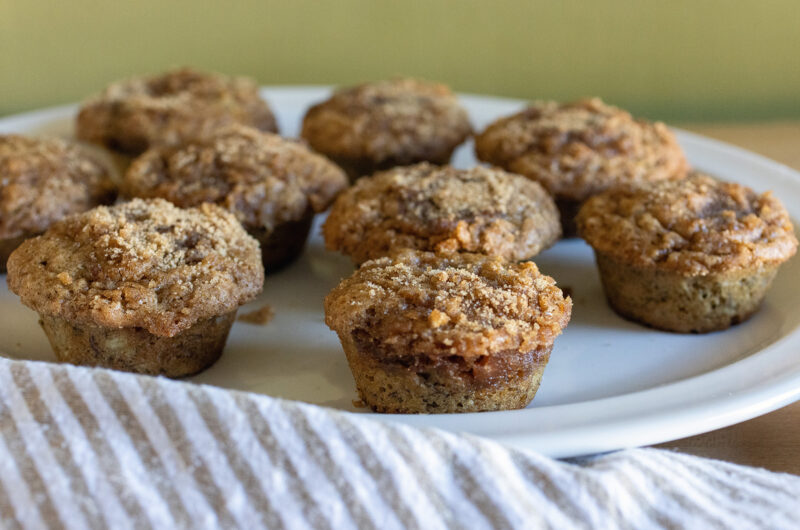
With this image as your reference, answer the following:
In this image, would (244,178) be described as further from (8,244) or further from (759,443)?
(759,443)

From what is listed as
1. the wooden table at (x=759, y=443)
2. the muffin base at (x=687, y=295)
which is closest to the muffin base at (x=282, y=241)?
the muffin base at (x=687, y=295)

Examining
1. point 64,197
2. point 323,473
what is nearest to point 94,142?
point 64,197

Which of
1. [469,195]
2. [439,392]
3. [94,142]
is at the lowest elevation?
[94,142]

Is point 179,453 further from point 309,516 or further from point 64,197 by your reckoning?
point 64,197

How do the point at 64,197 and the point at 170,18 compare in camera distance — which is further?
the point at 170,18

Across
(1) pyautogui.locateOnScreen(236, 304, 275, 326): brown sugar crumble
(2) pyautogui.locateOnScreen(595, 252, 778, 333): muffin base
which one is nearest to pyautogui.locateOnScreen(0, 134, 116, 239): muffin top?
(1) pyautogui.locateOnScreen(236, 304, 275, 326): brown sugar crumble

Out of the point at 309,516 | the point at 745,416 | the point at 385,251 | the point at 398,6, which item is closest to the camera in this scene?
the point at 309,516

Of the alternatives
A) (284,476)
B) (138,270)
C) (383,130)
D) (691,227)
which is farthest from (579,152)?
(284,476)

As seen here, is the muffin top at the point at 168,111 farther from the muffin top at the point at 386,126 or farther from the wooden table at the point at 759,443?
the wooden table at the point at 759,443
